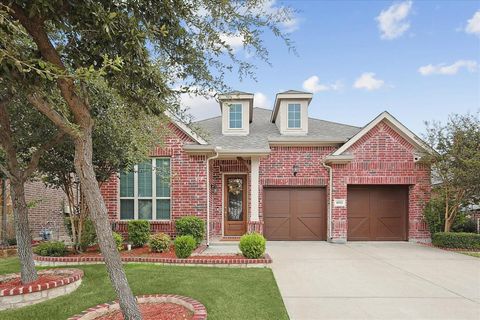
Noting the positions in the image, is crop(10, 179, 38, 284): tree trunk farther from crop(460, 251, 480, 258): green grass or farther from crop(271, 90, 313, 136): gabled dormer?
crop(460, 251, 480, 258): green grass

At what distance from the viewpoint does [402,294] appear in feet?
19.3

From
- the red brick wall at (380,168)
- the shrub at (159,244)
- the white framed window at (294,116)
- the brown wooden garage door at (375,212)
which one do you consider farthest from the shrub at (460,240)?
the shrub at (159,244)

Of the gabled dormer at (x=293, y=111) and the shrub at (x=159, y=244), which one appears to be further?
the gabled dormer at (x=293, y=111)

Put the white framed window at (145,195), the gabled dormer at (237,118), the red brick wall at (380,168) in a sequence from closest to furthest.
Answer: the white framed window at (145,195)
the red brick wall at (380,168)
the gabled dormer at (237,118)

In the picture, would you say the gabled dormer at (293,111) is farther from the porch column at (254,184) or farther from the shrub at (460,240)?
the shrub at (460,240)

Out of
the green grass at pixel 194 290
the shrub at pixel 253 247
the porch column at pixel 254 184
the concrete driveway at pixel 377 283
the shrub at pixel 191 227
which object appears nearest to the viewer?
the green grass at pixel 194 290

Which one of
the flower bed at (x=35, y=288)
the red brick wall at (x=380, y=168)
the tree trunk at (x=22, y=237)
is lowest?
the flower bed at (x=35, y=288)

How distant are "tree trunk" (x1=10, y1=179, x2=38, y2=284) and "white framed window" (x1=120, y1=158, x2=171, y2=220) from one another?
507 centimetres

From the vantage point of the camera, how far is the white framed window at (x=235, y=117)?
43.8 feet

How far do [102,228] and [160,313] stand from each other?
5.45 ft

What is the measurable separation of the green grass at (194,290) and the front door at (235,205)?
497 cm

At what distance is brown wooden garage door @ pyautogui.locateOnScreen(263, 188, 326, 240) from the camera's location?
12766mm

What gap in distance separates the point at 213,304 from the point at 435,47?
11.7 meters

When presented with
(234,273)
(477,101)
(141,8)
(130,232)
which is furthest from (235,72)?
(477,101)
